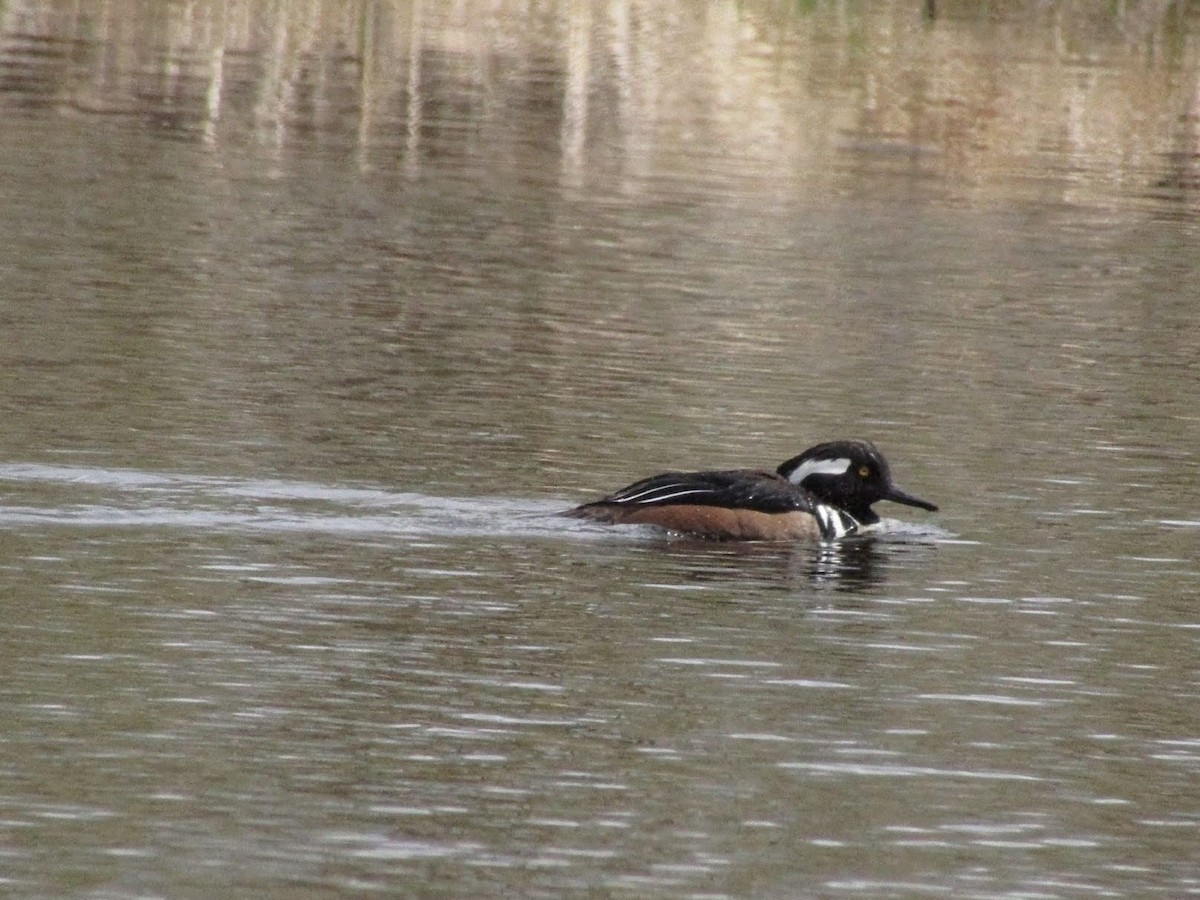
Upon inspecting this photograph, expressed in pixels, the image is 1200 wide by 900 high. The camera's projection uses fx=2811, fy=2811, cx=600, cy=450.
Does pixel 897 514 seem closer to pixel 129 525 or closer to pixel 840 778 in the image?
pixel 129 525

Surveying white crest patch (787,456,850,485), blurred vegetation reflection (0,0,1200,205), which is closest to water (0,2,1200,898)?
blurred vegetation reflection (0,0,1200,205)

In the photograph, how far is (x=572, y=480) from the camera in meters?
16.6

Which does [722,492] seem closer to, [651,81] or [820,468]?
[820,468]

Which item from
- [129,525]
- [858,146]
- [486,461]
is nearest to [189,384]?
[486,461]

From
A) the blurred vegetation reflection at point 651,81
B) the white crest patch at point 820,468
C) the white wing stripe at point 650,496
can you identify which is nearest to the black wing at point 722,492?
the white wing stripe at point 650,496

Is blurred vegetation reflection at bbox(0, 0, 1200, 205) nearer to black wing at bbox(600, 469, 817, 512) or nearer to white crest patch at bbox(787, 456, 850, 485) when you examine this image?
white crest patch at bbox(787, 456, 850, 485)

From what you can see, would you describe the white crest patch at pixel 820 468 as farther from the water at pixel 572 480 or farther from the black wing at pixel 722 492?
the water at pixel 572 480

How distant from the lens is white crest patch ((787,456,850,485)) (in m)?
16.2

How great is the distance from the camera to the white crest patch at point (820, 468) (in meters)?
16.2

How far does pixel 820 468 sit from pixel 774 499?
0.55 metres

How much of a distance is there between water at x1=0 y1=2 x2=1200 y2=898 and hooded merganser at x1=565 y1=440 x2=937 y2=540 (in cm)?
19

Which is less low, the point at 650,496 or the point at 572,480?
the point at 650,496

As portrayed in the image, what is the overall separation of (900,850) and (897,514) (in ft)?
25.5

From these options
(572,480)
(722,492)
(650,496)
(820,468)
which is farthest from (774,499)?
(572,480)
